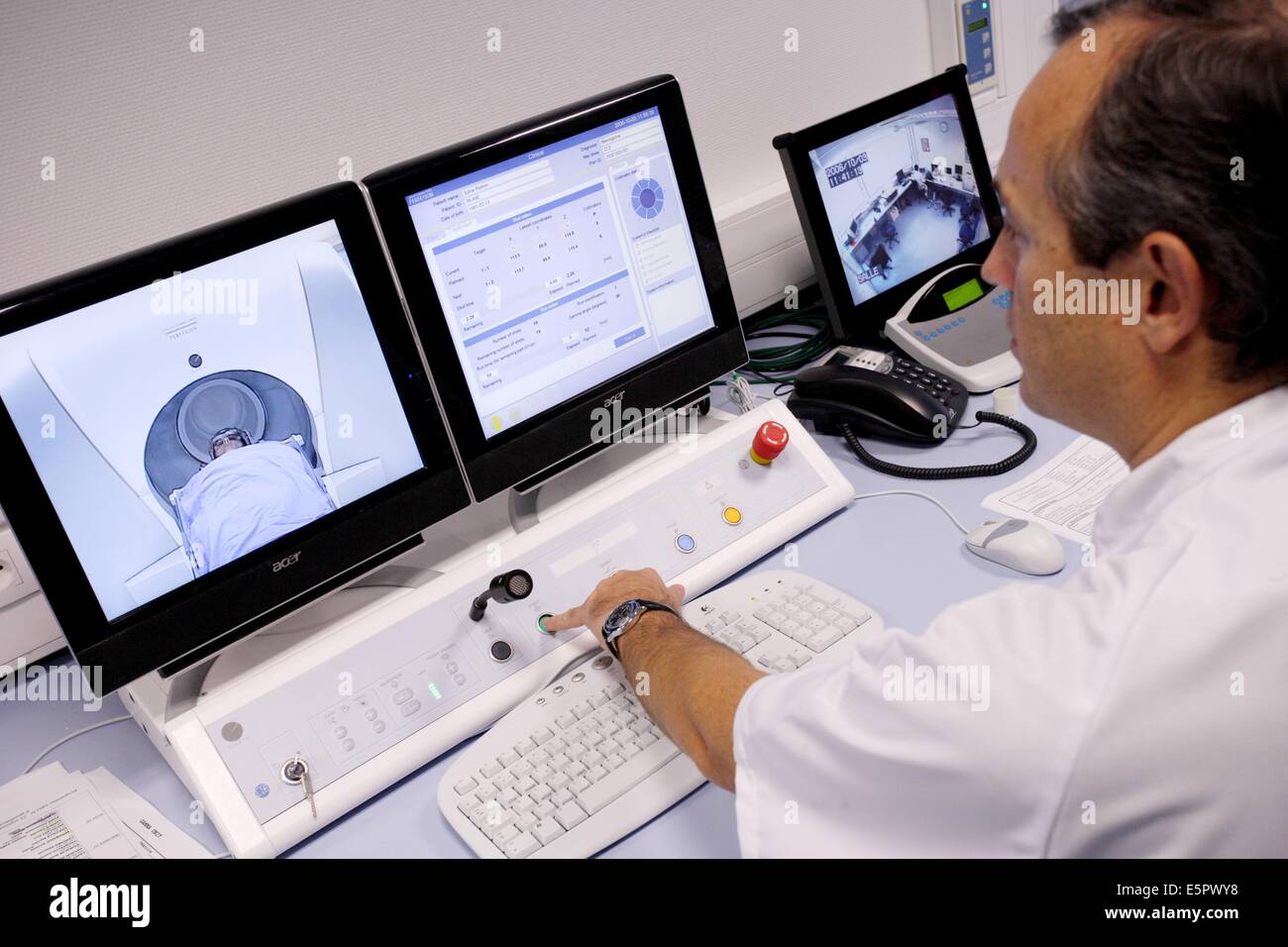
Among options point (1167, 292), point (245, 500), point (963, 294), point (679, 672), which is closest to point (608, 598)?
point (679, 672)

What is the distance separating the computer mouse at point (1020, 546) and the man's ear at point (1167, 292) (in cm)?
37

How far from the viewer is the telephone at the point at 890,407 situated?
128 cm

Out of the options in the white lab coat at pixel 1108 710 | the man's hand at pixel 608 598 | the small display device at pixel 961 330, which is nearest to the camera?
the white lab coat at pixel 1108 710

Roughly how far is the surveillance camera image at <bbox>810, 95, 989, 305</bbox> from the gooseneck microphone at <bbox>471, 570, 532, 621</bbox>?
29.3 inches

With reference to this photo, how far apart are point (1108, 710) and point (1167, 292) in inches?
11.8

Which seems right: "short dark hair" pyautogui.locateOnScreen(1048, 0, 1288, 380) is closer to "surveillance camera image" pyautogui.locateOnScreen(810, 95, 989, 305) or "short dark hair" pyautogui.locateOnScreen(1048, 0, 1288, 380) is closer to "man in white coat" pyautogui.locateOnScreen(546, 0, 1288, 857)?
"man in white coat" pyautogui.locateOnScreen(546, 0, 1288, 857)

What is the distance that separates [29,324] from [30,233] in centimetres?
34

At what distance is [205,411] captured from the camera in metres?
0.94

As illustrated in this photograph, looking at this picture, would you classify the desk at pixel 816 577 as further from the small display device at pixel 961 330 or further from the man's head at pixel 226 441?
the man's head at pixel 226 441

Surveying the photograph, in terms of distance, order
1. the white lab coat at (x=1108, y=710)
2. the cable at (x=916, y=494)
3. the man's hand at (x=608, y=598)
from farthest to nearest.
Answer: the cable at (x=916, y=494) → the man's hand at (x=608, y=598) → the white lab coat at (x=1108, y=710)

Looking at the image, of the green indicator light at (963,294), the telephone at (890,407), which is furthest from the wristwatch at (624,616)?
the green indicator light at (963,294)

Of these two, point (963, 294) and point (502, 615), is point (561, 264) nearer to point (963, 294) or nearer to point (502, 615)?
point (502, 615)

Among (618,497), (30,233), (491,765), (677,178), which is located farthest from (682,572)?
(30,233)
